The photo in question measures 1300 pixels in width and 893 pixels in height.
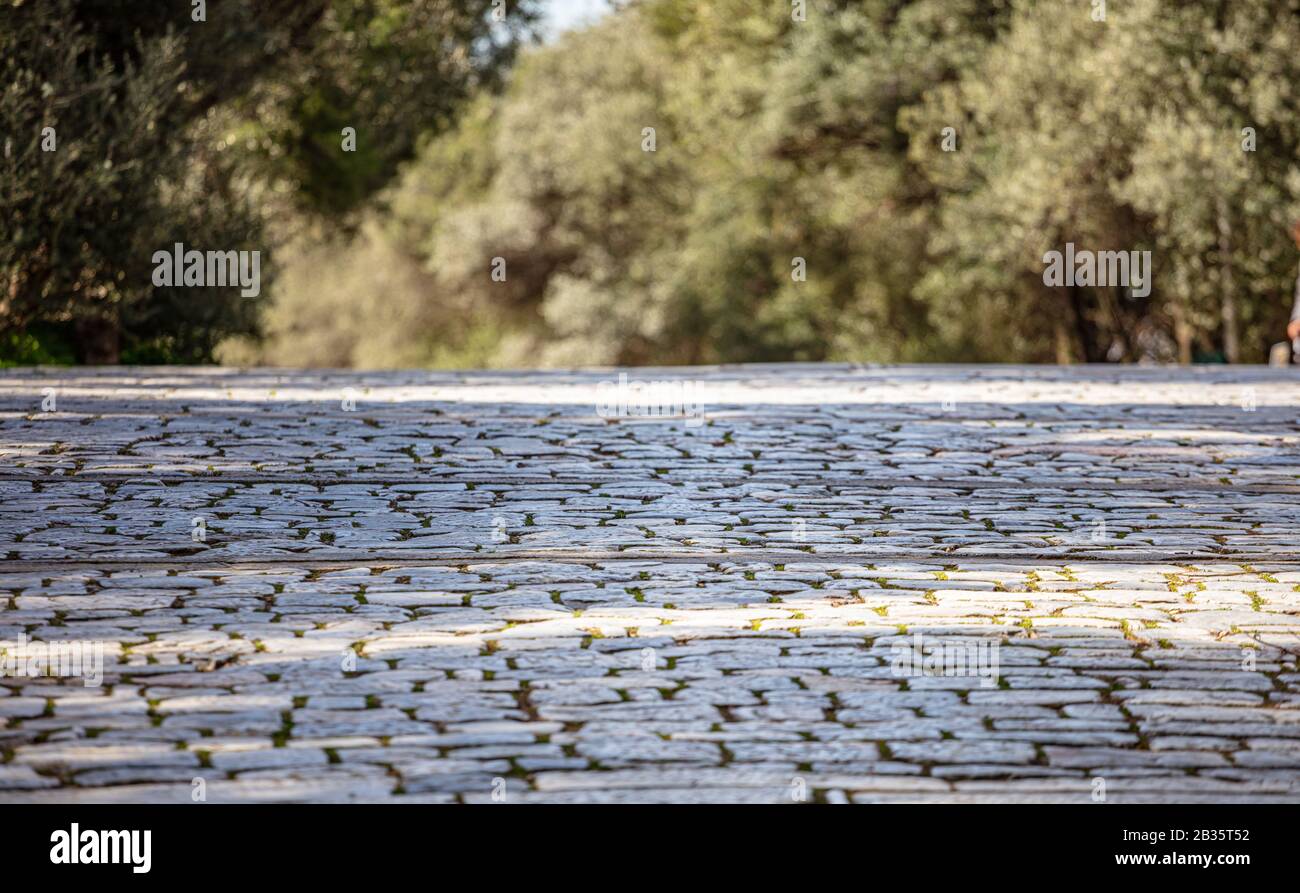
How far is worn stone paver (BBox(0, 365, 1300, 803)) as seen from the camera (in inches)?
183

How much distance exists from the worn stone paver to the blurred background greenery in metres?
5.17

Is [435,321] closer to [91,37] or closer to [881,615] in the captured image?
[91,37]

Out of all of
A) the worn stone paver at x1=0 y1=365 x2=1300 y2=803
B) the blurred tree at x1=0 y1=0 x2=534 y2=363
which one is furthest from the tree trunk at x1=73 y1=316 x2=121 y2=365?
the worn stone paver at x1=0 y1=365 x2=1300 y2=803

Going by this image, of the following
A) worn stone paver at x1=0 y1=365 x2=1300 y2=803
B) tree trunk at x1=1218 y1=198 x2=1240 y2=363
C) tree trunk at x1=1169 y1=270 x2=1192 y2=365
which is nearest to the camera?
worn stone paver at x1=0 y1=365 x2=1300 y2=803

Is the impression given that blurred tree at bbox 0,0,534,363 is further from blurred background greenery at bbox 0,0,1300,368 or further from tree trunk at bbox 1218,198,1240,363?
tree trunk at bbox 1218,198,1240,363

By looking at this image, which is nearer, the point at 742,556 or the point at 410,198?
the point at 742,556

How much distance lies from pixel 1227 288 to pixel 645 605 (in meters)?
17.0

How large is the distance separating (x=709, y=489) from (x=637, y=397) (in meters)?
4.25

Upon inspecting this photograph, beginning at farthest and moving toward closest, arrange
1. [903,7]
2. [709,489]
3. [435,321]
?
[435,321] < [903,7] < [709,489]

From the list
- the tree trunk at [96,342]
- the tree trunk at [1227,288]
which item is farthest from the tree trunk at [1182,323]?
the tree trunk at [96,342]

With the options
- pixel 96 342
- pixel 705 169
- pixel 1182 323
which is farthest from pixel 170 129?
pixel 705 169

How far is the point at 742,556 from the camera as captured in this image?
23.6 ft
